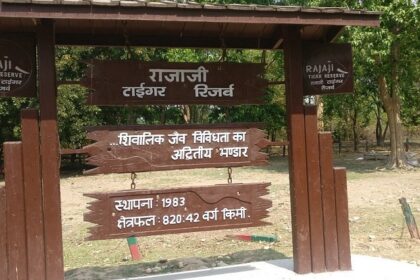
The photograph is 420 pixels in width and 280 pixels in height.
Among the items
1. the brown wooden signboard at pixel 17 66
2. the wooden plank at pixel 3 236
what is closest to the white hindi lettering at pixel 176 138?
the brown wooden signboard at pixel 17 66

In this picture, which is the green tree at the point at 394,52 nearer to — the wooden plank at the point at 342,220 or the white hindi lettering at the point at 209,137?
the wooden plank at the point at 342,220

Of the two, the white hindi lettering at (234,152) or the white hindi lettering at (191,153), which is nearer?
the white hindi lettering at (191,153)

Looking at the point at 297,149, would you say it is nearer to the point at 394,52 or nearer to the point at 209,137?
the point at 209,137

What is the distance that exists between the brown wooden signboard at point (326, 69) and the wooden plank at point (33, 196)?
3025 mm

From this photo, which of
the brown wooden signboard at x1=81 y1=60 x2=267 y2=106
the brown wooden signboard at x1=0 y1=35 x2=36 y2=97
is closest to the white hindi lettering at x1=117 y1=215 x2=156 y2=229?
the brown wooden signboard at x1=81 y1=60 x2=267 y2=106

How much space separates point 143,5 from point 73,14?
647 mm

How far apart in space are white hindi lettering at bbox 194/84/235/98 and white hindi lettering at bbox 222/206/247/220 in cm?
127

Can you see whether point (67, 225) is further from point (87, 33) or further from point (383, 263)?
point (383, 263)

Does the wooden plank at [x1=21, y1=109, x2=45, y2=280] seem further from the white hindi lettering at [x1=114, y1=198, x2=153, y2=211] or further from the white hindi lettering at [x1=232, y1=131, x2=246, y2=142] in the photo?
the white hindi lettering at [x1=232, y1=131, x2=246, y2=142]

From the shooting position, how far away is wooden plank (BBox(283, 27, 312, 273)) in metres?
5.70

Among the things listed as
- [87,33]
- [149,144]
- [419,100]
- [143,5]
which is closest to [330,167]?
[149,144]

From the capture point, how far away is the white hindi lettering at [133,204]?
520cm

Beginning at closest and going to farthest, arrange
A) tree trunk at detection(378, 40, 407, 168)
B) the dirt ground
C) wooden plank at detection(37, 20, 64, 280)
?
1. wooden plank at detection(37, 20, 64, 280)
2. the dirt ground
3. tree trunk at detection(378, 40, 407, 168)

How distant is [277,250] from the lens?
7.77 meters
